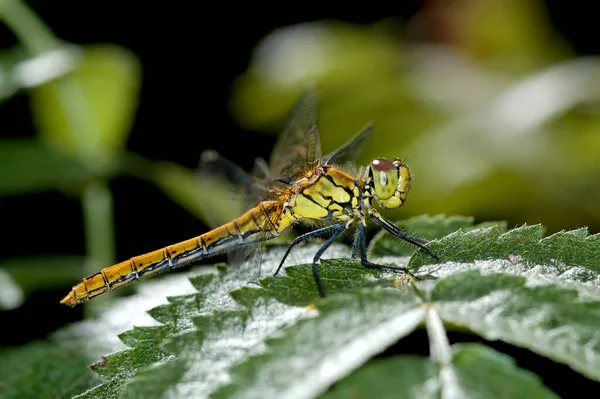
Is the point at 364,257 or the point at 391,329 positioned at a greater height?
Answer: the point at 364,257

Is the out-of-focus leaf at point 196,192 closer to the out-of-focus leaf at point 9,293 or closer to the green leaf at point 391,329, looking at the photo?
the out-of-focus leaf at point 9,293

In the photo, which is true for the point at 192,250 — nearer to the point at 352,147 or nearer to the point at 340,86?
the point at 352,147

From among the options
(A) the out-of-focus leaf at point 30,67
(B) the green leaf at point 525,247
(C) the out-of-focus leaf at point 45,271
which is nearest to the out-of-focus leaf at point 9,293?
(C) the out-of-focus leaf at point 45,271

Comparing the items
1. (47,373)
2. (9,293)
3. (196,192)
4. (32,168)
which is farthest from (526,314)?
(32,168)

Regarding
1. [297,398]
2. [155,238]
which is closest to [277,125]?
[155,238]

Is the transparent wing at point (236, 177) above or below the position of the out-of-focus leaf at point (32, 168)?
below
